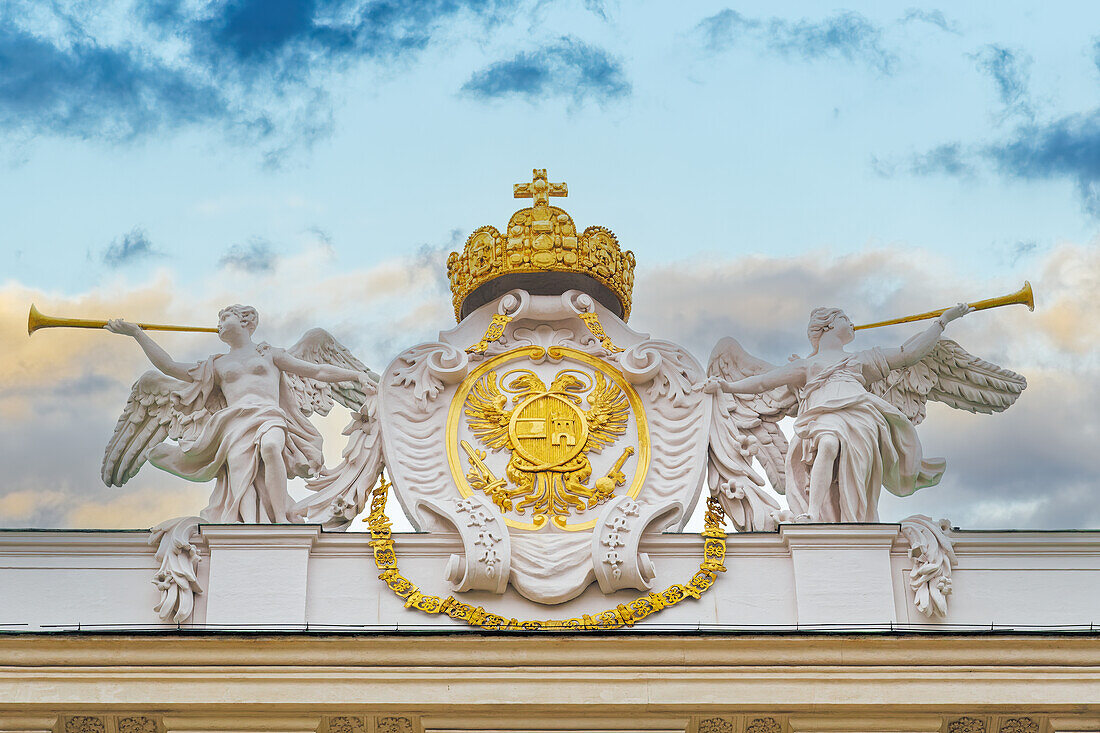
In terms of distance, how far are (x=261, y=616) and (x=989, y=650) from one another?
177 inches

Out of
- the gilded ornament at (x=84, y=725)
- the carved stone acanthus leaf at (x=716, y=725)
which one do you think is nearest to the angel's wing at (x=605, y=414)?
the carved stone acanthus leaf at (x=716, y=725)

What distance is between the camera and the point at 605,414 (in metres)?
15.3

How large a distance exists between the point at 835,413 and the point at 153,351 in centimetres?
461

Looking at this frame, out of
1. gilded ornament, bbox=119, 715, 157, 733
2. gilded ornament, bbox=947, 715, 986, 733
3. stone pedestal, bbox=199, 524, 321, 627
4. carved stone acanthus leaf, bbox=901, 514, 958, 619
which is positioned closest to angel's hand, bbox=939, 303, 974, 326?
carved stone acanthus leaf, bbox=901, 514, 958, 619

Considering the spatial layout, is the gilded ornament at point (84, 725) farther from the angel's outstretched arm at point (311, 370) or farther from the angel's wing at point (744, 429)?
the angel's wing at point (744, 429)

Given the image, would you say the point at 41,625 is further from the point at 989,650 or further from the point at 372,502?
the point at 989,650

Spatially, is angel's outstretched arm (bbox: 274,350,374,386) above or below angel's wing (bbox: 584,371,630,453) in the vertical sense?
above

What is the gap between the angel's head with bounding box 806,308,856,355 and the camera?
51.2ft

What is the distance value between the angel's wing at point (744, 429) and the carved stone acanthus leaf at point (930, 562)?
3.24 ft

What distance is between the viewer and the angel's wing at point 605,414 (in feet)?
49.8

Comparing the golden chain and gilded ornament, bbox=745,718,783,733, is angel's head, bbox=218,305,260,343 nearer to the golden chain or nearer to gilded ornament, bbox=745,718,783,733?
the golden chain

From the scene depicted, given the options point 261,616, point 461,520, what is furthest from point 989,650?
point 261,616

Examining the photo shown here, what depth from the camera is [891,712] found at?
13.8 meters

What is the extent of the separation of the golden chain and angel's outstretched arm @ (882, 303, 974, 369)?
1705 mm
